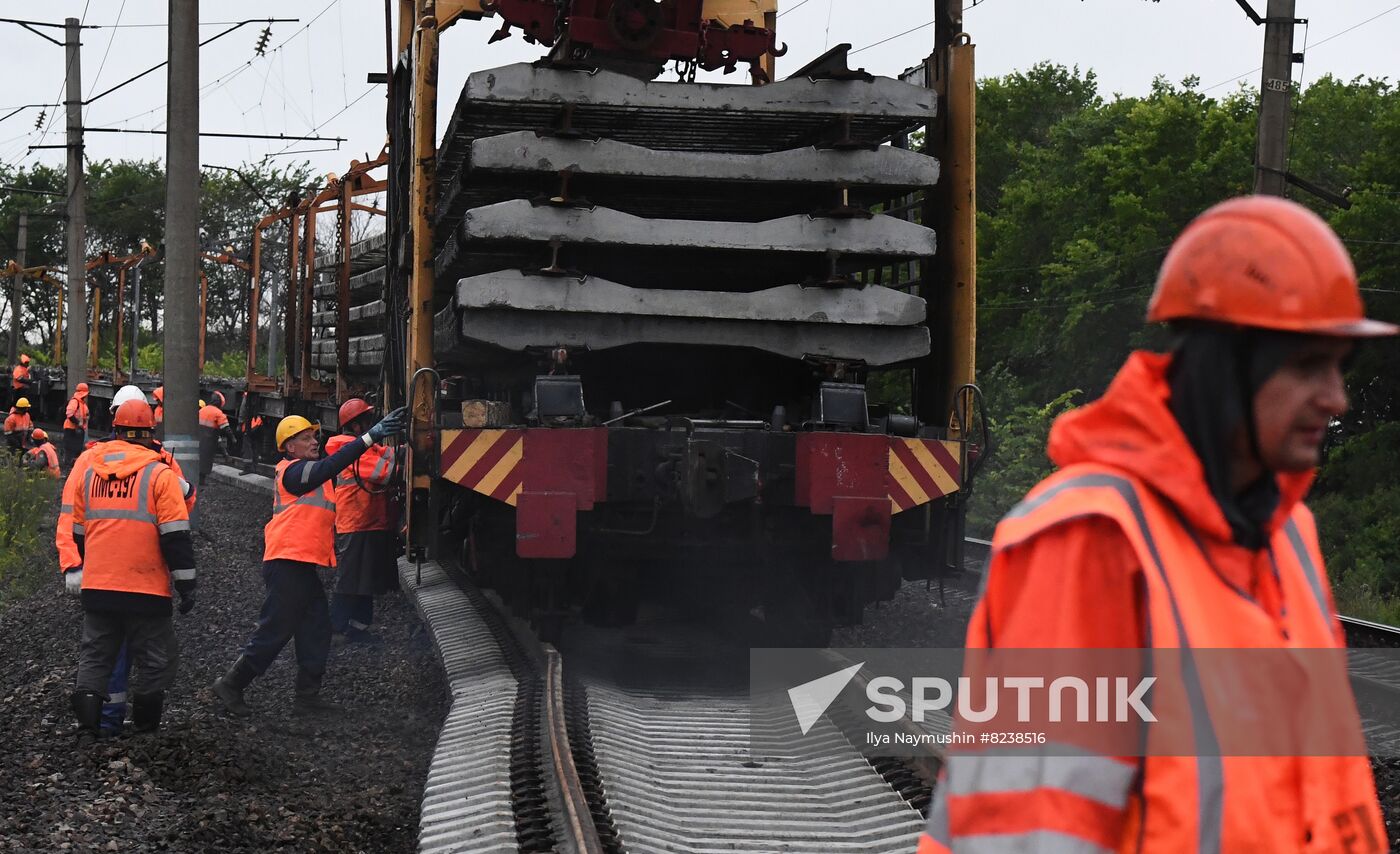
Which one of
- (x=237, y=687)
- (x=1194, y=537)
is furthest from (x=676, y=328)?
(x=1194, y=537)

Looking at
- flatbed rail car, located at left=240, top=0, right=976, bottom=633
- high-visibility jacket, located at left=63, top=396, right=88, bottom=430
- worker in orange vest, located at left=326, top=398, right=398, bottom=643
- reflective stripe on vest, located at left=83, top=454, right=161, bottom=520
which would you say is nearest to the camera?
flatbed rail car, located at left=240, top=0, right=976, bottom=633

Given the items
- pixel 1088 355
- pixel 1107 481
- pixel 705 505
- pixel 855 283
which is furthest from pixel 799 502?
pixel 1088 355

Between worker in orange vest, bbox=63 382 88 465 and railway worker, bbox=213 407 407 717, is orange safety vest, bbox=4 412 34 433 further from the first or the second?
railway worker, bbox=213 407 407 717

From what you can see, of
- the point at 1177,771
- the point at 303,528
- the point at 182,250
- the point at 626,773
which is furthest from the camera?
the point at 182,250

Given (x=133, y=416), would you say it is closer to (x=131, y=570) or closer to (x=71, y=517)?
(x=71, y=517)

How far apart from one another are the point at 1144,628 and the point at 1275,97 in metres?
12.4

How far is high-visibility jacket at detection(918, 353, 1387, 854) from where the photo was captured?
1599 mm

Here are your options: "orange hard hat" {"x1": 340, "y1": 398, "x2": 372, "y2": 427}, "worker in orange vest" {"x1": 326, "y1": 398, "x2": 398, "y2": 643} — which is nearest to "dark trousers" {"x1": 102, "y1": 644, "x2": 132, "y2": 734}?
"worker in orange vest" {"x1": 326, "y1": 398, "x2": 398, "y2": 643}

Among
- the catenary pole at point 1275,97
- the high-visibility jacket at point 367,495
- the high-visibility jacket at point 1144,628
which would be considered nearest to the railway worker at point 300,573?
the high-visibility jacket at point 367,495

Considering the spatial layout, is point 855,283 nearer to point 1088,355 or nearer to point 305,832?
point 305,832

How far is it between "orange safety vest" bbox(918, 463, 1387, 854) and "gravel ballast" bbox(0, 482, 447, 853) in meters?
3.97

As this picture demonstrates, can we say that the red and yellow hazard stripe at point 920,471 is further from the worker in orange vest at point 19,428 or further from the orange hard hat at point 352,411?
the worker in orange vest at point 19,428

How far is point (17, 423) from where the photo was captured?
25891mm

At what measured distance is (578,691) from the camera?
6844mm
